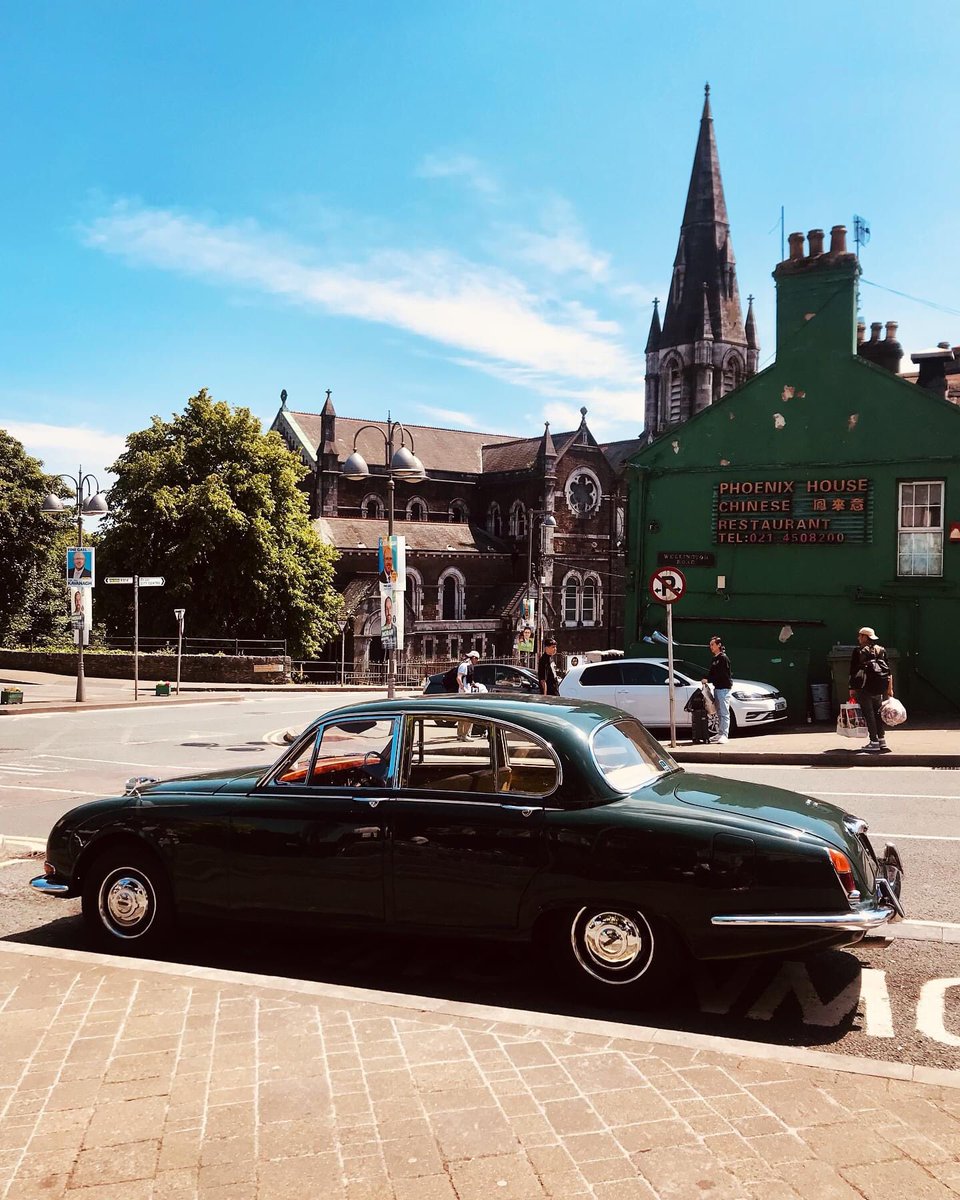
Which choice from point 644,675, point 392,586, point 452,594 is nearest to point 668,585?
point 644,675

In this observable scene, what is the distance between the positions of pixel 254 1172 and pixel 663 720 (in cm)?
1547

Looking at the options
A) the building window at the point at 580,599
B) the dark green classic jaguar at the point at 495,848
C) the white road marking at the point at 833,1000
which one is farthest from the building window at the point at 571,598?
the white road marking at the point at 833,1000

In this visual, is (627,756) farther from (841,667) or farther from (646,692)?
(841,667)

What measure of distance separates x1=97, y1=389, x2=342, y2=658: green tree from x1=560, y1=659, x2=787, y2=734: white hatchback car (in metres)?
28.3

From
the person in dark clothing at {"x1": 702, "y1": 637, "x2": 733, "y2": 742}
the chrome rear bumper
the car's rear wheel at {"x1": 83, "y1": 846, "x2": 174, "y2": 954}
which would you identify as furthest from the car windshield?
the person in dark clothing at {"x1": 702, "y1": 637, "x2": 733, "y2": 742}

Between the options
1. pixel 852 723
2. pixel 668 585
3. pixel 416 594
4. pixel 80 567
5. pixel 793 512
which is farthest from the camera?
pixel 416 594

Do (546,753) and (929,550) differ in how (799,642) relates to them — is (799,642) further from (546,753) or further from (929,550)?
(546,753)

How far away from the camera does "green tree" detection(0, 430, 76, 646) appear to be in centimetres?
4628

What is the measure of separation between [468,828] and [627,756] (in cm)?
102

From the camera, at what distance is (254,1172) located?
333cm

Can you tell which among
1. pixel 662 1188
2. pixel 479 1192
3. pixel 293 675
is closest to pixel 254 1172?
pixel 479 1192

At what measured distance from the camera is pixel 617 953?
197 inches

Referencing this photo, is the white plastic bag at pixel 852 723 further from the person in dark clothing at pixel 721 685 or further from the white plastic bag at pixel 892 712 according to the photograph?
the person in dark clothing at pixel 721 685

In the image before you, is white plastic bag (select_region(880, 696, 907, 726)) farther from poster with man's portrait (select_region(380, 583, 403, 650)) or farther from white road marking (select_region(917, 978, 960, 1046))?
white road marking (select_region(917, 978, 960, 1046))
